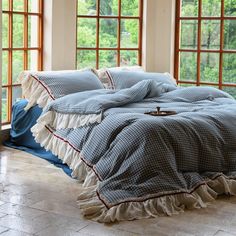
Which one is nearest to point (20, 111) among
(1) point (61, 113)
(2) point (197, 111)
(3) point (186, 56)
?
(1) point (61, 113)

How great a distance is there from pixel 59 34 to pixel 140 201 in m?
2.87

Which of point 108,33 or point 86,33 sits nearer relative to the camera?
point 86,33

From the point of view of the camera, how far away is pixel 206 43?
6.34m

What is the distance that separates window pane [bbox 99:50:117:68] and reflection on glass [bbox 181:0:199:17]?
0.96m

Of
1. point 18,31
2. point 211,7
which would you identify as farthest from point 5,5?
point 211,7

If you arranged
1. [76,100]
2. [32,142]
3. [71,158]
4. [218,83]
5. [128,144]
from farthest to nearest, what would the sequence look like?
[218,83]
[32,142]
[76,100]
[71,158]
[128,144]

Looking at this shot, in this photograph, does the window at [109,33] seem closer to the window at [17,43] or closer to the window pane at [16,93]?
the window at [17,43]

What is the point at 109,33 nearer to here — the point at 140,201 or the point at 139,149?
the point at 139,149

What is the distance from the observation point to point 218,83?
6309 mm

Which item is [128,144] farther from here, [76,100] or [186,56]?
[186,56]

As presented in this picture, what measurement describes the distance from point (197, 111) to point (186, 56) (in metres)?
2.28

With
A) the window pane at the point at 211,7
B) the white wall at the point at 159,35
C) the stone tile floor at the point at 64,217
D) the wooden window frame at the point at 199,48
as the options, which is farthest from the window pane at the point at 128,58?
the stone tile floor at the point at 64,217

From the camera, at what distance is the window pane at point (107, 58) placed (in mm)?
6277

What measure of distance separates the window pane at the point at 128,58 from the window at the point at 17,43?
1.06 meters
